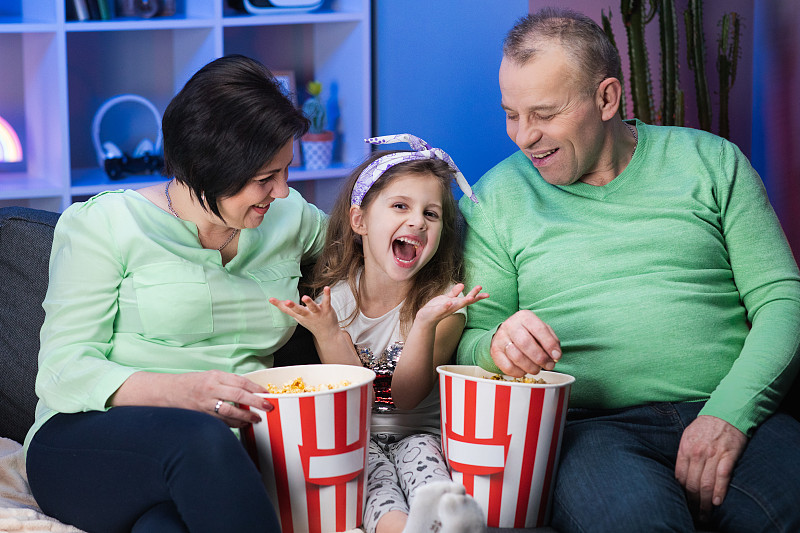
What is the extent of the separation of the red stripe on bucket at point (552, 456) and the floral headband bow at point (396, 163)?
0.54 metres

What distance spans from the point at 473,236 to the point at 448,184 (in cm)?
12

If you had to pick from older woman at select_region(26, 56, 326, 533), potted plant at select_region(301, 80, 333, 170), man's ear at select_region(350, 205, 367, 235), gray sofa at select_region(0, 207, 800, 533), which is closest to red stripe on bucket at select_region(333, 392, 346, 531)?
older woman at select_region(26, 56, 326, 533)

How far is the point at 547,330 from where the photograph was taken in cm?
142

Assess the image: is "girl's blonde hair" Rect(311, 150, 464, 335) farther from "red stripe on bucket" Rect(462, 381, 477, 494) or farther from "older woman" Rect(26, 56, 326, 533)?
"red stripe on bucket" Rect(462, 381, 477, 494)

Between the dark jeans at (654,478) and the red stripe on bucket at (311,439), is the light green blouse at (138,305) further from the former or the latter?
the dark jeans at (654,478)

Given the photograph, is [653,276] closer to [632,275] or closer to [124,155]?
[632,275]

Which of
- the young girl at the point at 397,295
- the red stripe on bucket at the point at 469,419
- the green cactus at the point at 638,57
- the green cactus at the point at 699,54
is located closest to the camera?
the red stripe on bucket at the point at 469,419

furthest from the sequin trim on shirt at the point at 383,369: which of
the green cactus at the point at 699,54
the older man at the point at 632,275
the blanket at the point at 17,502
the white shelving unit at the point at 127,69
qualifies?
the white shelving unit at the point at 127,69

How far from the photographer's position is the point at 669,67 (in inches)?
107

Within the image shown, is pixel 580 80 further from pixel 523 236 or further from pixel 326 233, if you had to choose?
pixel 326 233

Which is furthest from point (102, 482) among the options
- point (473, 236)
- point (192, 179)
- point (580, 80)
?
point (580, 80)

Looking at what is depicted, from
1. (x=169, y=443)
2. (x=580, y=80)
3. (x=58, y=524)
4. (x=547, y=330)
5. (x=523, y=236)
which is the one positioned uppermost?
(x=580, y=80)

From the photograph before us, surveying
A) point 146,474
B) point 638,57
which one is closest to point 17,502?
point 146,474

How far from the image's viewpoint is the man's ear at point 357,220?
5.88 ft
